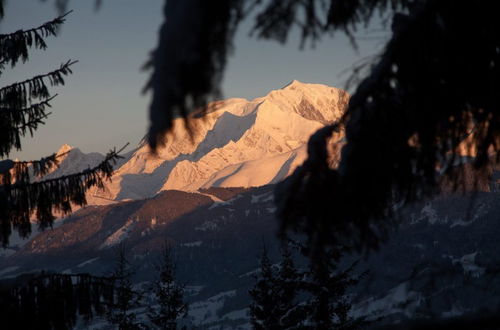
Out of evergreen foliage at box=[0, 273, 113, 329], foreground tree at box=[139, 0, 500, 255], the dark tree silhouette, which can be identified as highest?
foreground tree at box=[139, 0, 500, 255]

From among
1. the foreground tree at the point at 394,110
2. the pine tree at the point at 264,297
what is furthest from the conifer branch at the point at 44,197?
the pine tree at the point at 264,297

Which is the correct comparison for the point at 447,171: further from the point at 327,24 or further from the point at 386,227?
the point at 327,24

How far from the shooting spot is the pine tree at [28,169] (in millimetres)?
8680

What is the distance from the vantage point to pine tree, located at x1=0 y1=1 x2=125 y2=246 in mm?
8680

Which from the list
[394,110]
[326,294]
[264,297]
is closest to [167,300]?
[264,297]

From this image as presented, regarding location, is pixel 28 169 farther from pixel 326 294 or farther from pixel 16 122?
pixel 326 294

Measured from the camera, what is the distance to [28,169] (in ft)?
31.3

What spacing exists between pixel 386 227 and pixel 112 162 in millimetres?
6412

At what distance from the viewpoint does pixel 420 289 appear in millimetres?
3811

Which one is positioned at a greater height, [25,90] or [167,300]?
[25,90]

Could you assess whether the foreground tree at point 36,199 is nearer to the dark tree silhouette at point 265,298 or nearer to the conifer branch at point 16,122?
the conifer branch at point 16,122

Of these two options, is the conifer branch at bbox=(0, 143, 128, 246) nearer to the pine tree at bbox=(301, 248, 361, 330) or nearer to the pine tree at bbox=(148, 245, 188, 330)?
the pine tree at bbox=(301, 248, 361, 330)

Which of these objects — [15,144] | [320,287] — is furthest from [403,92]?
[320,287]

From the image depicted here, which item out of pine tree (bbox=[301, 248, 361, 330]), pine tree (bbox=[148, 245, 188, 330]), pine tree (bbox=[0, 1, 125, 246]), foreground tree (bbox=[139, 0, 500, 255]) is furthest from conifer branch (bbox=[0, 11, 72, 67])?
pine tree (bbox=[148, 245, 188, 330])
